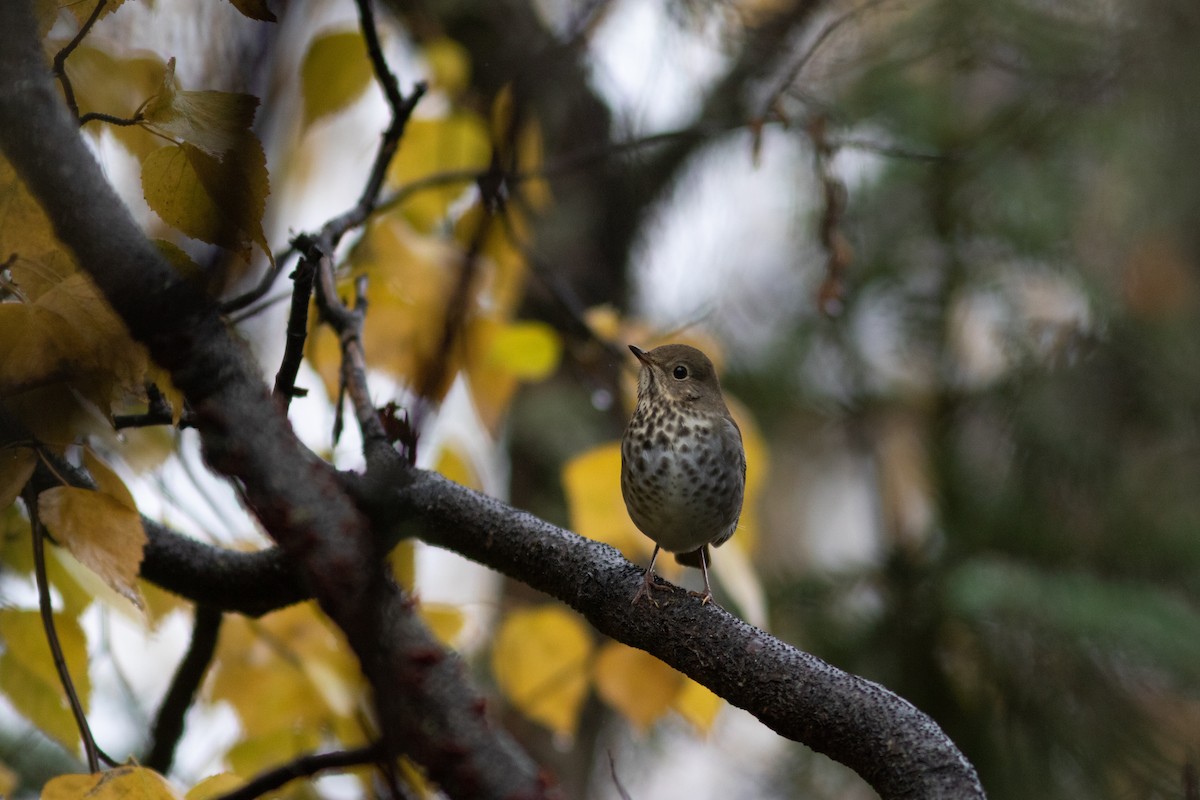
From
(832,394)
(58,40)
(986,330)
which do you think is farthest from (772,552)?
(58,40)

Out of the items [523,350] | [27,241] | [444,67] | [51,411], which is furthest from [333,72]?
[51,411]

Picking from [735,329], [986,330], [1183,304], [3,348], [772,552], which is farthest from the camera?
[772,552]

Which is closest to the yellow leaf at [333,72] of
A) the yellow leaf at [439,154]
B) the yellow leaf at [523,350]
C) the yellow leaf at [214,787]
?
the yellow leaf at [439,154]

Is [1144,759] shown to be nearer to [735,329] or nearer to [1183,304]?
[735,329]

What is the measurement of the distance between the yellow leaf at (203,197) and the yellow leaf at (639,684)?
1.11 m

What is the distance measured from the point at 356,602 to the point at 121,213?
21.4 inches

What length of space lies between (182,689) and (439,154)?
128 centimetres

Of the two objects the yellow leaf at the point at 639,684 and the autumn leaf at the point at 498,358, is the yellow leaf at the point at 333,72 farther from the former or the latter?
the yellow leaf at the point at 639,684

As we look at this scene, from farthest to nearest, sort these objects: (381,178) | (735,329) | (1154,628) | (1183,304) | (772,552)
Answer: (772,552)
(1183,304)
(735,329)
(1154,628)
(381,178)

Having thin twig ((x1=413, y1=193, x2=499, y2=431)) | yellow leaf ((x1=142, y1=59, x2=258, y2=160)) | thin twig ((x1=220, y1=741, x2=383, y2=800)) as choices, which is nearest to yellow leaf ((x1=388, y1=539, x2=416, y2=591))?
thin twig ((x1=220, y1=741, x2=383, y2=800))

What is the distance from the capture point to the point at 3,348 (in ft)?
3.52

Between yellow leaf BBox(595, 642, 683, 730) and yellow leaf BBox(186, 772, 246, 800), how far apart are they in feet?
2.90

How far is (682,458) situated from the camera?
2.05 metres

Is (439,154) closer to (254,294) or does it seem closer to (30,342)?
(254,294)
